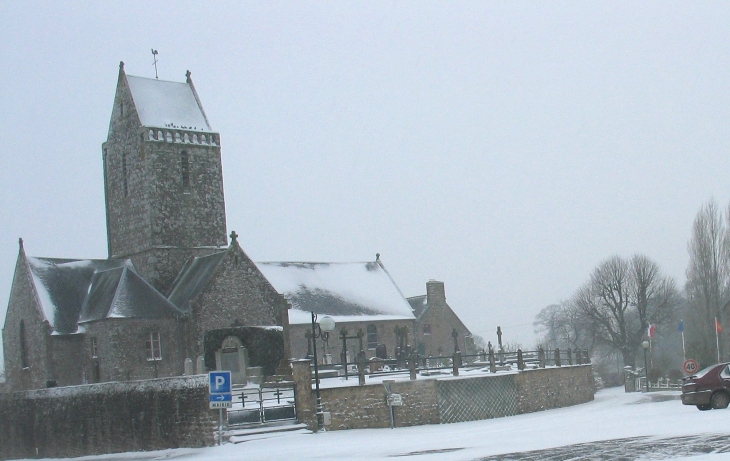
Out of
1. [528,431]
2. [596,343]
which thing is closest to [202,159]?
[528,431]

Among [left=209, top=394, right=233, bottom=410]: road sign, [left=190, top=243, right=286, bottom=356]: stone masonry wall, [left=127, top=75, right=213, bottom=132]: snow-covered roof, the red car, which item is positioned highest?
[left=127, top=75, right=213, bottom=132]: snow-covered roof

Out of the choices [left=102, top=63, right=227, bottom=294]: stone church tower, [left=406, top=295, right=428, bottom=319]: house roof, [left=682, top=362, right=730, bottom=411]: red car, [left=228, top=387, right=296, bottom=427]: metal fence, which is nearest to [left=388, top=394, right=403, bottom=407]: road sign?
[left=228, top=387, right=296, bottom=427]: metal fence

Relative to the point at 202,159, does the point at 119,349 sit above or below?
below

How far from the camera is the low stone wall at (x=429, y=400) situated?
3162 centimetres

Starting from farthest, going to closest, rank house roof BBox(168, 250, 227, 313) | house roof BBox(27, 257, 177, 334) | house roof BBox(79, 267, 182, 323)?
house roof BBox(168, 250, 227, 313) < house roof BBox(27, 257, 177, 334) < house roof BBox(79, 267, 182, 323)

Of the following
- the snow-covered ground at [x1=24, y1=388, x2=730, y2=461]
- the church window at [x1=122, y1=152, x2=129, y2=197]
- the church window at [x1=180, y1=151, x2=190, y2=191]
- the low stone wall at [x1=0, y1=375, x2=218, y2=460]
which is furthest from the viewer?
the church window at [x1=122, y1=152, x2=129, y2=197]

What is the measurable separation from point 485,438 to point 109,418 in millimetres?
14582

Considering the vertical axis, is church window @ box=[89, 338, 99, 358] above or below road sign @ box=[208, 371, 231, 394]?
above

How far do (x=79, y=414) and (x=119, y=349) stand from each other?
783 cm

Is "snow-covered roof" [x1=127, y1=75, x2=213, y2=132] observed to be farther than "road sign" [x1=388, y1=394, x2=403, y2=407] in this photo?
Yes

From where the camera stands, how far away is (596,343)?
75.8 meters

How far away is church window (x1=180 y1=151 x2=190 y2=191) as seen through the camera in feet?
159

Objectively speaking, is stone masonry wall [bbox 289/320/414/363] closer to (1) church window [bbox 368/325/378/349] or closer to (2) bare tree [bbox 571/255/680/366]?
(1) church window [bbox 368/325/378/349]

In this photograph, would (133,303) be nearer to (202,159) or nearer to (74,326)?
(74,326)
